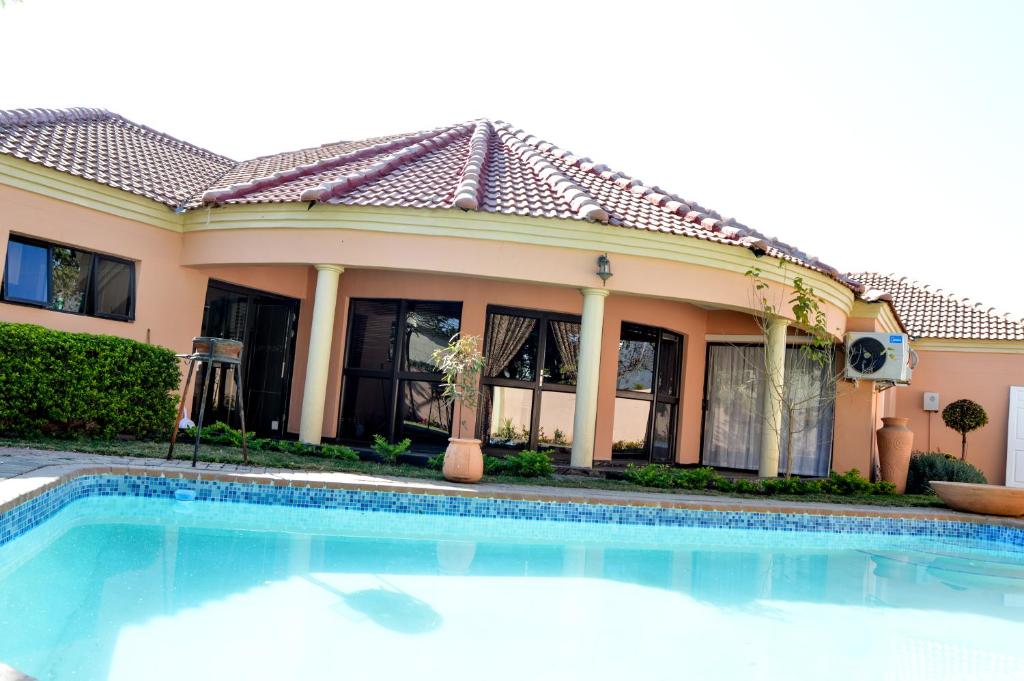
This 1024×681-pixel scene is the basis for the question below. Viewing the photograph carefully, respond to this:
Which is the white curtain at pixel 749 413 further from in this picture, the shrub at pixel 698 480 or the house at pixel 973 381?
the shrub at pixel 698 480

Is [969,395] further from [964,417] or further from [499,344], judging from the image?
[499,344]

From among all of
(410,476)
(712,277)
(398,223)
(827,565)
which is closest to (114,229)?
(398,223)

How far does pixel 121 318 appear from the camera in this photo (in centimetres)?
1151

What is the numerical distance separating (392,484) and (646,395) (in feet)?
19.6

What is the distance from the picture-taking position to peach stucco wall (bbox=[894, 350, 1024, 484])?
17.0 m

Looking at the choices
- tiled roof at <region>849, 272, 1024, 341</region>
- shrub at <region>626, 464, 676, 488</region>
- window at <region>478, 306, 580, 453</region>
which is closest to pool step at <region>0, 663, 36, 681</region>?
shrub at <region>626, 464, 676, 488</region>

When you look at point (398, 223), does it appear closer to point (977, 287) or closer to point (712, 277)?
point (712, 277)

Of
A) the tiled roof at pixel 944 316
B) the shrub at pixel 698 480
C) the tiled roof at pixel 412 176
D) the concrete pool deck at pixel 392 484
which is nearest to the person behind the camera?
the concrete pool deck at pixel 392 484

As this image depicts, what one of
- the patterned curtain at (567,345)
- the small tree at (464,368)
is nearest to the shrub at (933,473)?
the patterned curtain at (567,345)

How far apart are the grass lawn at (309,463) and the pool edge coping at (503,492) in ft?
1.31

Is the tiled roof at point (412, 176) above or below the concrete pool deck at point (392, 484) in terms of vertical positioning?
above

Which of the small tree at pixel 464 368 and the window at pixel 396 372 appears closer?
the small tree at pixel 464 368

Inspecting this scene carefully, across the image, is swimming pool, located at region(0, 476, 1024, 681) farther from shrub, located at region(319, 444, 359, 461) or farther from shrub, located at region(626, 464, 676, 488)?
shrub, located at region(319, 444, 359, 461)

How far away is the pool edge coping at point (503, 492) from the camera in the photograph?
26.4ft
